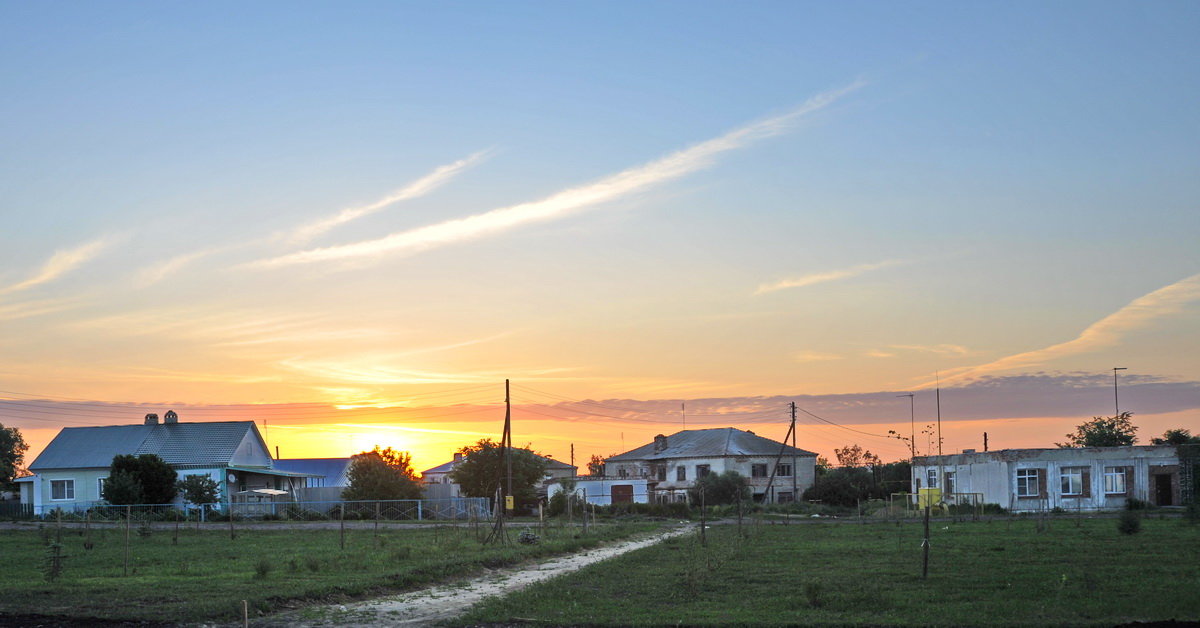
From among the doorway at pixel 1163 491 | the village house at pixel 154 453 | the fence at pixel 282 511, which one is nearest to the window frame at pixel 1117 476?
the doorway at pixel 1163 491

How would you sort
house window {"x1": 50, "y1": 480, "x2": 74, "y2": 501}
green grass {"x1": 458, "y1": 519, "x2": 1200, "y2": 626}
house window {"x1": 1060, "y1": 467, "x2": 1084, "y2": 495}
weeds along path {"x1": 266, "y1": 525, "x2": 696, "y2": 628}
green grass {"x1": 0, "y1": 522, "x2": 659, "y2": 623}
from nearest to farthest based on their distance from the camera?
1. green grass {"x1": 458, "y1": 519, "x2": 1200, "y2": 626}
2. weeds along path {"x1": 266, "y1": 525, "x2": 696, "y2": 628}
3. green grass {"x1": 0, "y1": 522, "x2": 659, "y2": 623}
4. house window {"x1": 1060, "y1": 467, "x2": 1084, "y2": 495}
5. house window {"x1": 50, "y1": 480, "x2": 74, "y2": 501}

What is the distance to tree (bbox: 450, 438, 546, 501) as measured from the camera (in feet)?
242

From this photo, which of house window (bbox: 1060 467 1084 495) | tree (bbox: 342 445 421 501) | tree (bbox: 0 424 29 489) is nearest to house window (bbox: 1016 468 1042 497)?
house window (bbox: 1060 467 1084 495)

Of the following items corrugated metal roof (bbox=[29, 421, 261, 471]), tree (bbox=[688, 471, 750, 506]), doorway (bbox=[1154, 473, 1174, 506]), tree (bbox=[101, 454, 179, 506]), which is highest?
corrugated metal roof (bbox=[29, 421, 261, 471])

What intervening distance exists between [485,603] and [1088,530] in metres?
26.7

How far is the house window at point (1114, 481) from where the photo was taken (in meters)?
58.6

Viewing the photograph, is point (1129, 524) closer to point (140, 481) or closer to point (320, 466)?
point (140, 481)

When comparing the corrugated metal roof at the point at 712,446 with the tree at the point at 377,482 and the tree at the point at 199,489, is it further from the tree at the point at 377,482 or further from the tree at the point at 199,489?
the tree at the point at 199,489

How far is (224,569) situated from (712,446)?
64.5 m

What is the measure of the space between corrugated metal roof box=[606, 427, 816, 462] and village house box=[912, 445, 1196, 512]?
2333 centimetres

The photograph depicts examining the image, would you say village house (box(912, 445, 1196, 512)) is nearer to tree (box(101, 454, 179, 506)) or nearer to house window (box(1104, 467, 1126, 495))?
house window (box(1104, 467, 1126, 495))

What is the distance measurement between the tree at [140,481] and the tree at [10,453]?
20.0 metres

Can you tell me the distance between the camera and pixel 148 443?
7225cm

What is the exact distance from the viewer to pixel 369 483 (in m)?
68.6
